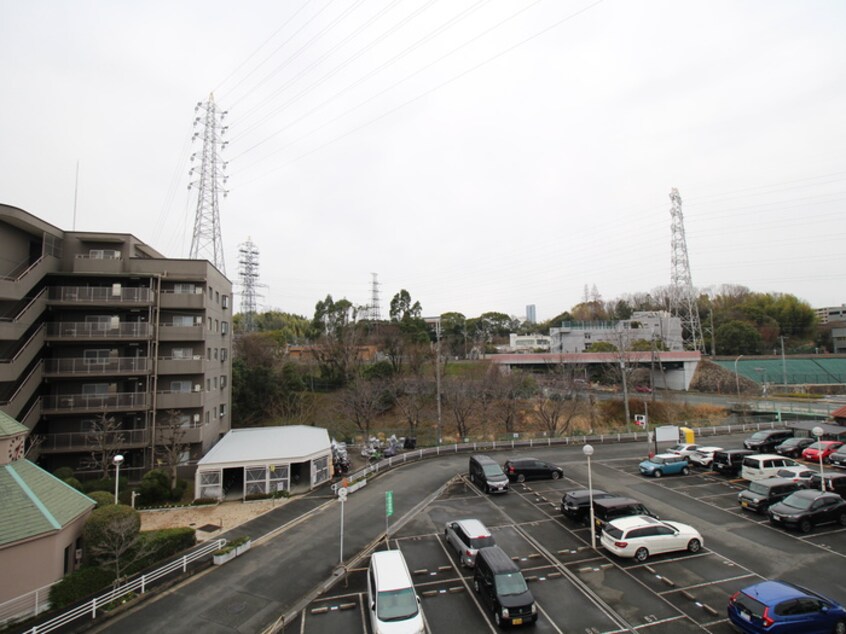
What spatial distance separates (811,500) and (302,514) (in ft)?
71.1

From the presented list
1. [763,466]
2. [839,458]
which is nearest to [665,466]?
[763,466]

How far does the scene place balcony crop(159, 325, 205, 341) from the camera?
27933mm

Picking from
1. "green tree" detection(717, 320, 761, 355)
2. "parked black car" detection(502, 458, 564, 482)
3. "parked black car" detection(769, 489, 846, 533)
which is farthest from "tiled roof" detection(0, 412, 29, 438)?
"green tree" detection(717, 320, 761, 355)

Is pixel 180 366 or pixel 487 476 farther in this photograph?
pixel 180 366

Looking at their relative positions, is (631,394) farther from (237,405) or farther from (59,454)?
(59,454)

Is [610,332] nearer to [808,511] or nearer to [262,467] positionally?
[808,511]

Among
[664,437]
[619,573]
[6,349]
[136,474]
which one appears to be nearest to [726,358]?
[664,437]

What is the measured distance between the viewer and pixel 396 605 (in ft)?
35.4

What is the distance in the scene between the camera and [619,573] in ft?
46.0

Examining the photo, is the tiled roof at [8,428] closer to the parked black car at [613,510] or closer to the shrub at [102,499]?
the shrub at [102,499]

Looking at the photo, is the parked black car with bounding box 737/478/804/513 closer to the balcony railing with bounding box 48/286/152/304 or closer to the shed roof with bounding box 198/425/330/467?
the shed roof with bounding box 198/425/330/467

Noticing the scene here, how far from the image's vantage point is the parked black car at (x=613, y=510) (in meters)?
17.1

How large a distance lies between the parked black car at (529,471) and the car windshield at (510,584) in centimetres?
1269

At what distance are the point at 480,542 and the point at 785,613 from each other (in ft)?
26.3
